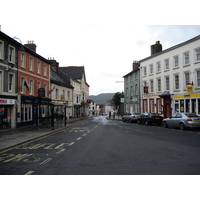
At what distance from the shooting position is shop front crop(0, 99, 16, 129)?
20.0 metres

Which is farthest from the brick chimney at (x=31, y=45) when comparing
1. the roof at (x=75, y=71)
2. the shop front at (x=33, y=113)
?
the roof at (x=75, y=71)

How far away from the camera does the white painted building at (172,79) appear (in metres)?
24.2

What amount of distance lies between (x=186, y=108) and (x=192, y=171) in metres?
22.0

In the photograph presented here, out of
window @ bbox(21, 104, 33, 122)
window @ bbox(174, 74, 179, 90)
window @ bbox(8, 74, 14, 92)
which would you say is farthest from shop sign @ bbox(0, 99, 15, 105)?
window @ bbox(174, 74, 179, 90)

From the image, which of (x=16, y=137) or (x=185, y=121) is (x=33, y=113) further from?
(x=185, y=121)

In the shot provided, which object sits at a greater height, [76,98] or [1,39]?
[1,39]

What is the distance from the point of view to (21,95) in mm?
23469

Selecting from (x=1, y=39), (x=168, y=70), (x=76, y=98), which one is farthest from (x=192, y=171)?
(x=76, y=98)

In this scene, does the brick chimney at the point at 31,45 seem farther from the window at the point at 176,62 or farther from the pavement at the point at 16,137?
the window at the point at 176,62

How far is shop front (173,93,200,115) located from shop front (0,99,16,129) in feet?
65.7

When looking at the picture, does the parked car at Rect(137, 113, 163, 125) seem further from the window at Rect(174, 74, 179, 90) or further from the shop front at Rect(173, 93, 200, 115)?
the window at Rect(174, 74, 179, 90)

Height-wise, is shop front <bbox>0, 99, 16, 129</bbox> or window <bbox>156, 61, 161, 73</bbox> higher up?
window <bbox>156, 61, 161, 73</bbox>

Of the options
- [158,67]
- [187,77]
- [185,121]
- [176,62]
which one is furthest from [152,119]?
[158,67]

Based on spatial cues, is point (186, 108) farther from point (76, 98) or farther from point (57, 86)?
point (76, 98)
